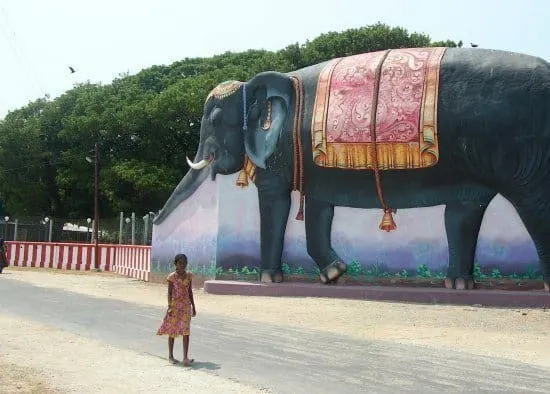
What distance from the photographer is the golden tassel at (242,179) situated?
17891 millimetres

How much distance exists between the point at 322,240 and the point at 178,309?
29.4 ft

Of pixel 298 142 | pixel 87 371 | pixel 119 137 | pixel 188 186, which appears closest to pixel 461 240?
pixel 298 142

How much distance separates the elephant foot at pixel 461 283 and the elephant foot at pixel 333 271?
2.51m

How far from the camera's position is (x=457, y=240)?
51.4ft

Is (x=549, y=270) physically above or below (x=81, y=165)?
below

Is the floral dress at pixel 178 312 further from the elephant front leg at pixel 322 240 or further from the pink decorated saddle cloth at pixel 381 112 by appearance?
the elephant front leg at pixel 322 240

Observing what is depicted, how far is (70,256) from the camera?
1148 inches

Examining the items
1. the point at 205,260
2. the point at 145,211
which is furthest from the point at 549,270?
the point at 145,211

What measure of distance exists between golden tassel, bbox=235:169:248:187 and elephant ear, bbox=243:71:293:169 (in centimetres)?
61

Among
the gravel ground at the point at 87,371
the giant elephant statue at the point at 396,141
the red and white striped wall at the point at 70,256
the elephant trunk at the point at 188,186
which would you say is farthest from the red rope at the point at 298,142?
the red and white striped wall at the point at 70,256

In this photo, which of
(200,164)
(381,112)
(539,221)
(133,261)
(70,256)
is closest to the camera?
(539,221)

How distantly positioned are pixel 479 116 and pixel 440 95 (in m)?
0.96

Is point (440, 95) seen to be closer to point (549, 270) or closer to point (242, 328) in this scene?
point (549, 270)

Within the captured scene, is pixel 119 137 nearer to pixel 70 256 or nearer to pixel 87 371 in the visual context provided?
pixel 70 256
